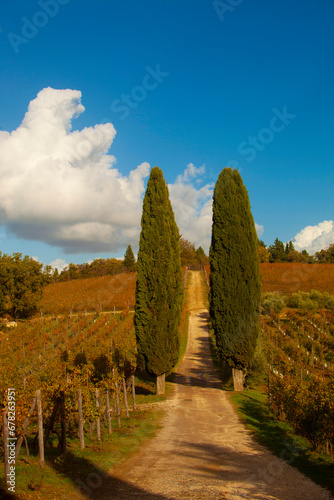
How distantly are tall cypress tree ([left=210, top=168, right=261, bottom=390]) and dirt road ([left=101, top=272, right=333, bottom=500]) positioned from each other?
11.7ft

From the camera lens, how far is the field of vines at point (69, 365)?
7.86 metres

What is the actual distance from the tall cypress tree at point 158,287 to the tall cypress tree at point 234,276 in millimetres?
1992

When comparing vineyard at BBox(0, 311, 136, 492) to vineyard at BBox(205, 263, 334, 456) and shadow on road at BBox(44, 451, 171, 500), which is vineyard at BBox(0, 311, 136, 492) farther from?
vineyard at BBox(205, 263, 334, 456)

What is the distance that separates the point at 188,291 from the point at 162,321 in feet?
132

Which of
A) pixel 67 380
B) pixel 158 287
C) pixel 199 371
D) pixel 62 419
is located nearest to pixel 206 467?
pixel 62 419

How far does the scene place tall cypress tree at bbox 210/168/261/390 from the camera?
15.8m

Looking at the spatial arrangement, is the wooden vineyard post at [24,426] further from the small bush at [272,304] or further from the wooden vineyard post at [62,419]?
the small bush at [272,304]

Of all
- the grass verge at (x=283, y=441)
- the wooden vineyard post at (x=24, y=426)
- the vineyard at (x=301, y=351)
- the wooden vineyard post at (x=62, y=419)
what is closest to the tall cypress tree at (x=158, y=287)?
the grass verge at (x=283, y=441)

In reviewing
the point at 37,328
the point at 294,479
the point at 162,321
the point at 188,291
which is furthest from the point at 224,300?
the point at 188,291

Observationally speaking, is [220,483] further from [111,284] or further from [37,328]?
[111,284]

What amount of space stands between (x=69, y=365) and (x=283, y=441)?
1117cm

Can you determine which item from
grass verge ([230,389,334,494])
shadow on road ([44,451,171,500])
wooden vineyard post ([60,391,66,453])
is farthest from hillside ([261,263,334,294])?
shadow on road ([44,451,171,500])

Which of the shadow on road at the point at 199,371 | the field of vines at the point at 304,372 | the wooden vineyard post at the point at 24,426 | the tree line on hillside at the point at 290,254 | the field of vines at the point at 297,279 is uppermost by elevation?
the tree line on hillside at the point at 290,254

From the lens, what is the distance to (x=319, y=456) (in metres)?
7.49
